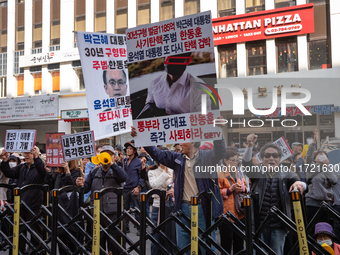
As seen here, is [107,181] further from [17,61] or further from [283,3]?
[17,61]

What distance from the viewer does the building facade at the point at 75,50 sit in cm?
1736

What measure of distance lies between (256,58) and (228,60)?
1524 mm

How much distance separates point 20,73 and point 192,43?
23.9m

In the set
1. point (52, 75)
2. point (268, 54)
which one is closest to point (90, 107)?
point (268, 54)

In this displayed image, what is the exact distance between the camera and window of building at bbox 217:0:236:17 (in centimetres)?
1938

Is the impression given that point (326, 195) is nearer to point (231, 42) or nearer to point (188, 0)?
point (231, 42)

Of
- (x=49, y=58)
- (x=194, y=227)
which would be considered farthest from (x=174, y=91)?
(x=49, y=58)

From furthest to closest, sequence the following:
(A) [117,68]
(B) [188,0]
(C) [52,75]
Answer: (C) [52,75] < (B) [188,0] < (A) [117,68]

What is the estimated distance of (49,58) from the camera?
24062mm

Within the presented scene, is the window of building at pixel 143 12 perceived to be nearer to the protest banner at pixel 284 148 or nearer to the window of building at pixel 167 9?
the window of building at pixel 167 9

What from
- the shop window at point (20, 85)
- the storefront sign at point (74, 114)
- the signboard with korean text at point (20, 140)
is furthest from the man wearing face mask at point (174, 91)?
the shop window at point (20, 85)

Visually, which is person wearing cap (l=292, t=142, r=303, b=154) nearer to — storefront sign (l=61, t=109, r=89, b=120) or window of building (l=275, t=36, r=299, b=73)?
window of building (l=275, t=36, r=299, b=73)

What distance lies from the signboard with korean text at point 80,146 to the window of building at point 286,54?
14472mm

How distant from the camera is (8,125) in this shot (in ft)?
90.7
